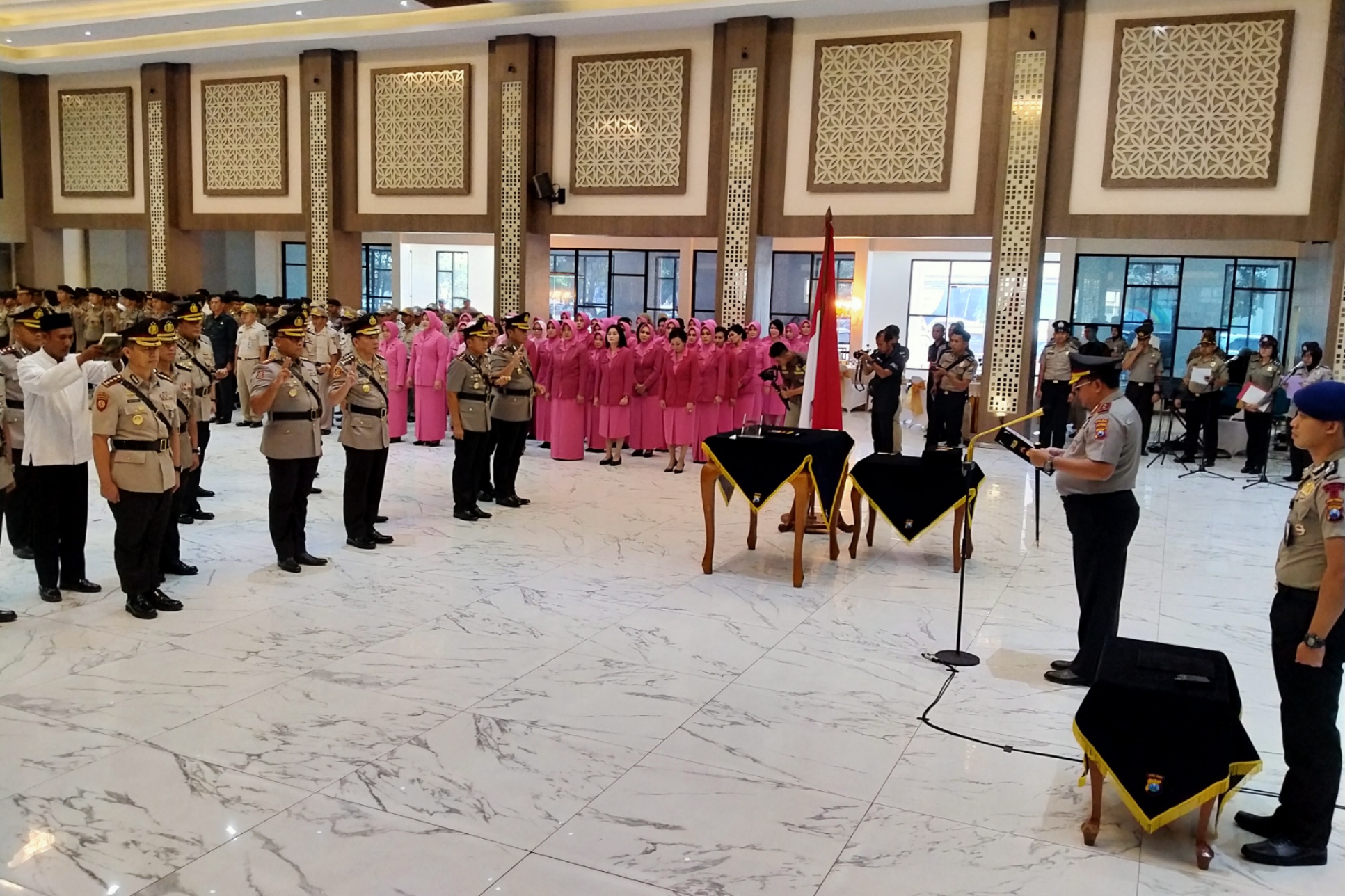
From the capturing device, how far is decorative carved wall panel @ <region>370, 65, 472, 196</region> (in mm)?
14711

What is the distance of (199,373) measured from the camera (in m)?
6.64

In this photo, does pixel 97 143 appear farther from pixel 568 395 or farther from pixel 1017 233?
pixel 1017 233

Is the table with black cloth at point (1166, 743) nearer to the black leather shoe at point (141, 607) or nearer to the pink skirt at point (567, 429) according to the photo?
the black leather shoe at point (141, 607)

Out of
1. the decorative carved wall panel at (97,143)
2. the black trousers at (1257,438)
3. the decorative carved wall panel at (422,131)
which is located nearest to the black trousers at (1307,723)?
the black trousers at (1257,438)

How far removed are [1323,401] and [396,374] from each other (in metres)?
10.0

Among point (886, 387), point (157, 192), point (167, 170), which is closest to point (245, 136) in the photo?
point (167, 170)

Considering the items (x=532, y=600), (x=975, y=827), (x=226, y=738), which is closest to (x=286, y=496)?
(x=532, y=600)

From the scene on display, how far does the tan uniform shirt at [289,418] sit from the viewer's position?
593cm

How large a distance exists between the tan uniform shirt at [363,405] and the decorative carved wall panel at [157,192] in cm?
1232

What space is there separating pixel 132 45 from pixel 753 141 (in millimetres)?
10193

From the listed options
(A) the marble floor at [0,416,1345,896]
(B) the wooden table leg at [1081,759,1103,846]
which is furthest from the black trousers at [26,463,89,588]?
(B) the wooden table leg at [1081,759,1103,846]

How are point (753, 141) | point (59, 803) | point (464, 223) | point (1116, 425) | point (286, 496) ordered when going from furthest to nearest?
point (464, 223) → point (753, 141) → point (286, 496) → point (1116, 425) → point (59, 803)

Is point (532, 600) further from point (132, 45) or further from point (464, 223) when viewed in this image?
point (132, 45)

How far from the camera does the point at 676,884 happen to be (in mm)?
2938
